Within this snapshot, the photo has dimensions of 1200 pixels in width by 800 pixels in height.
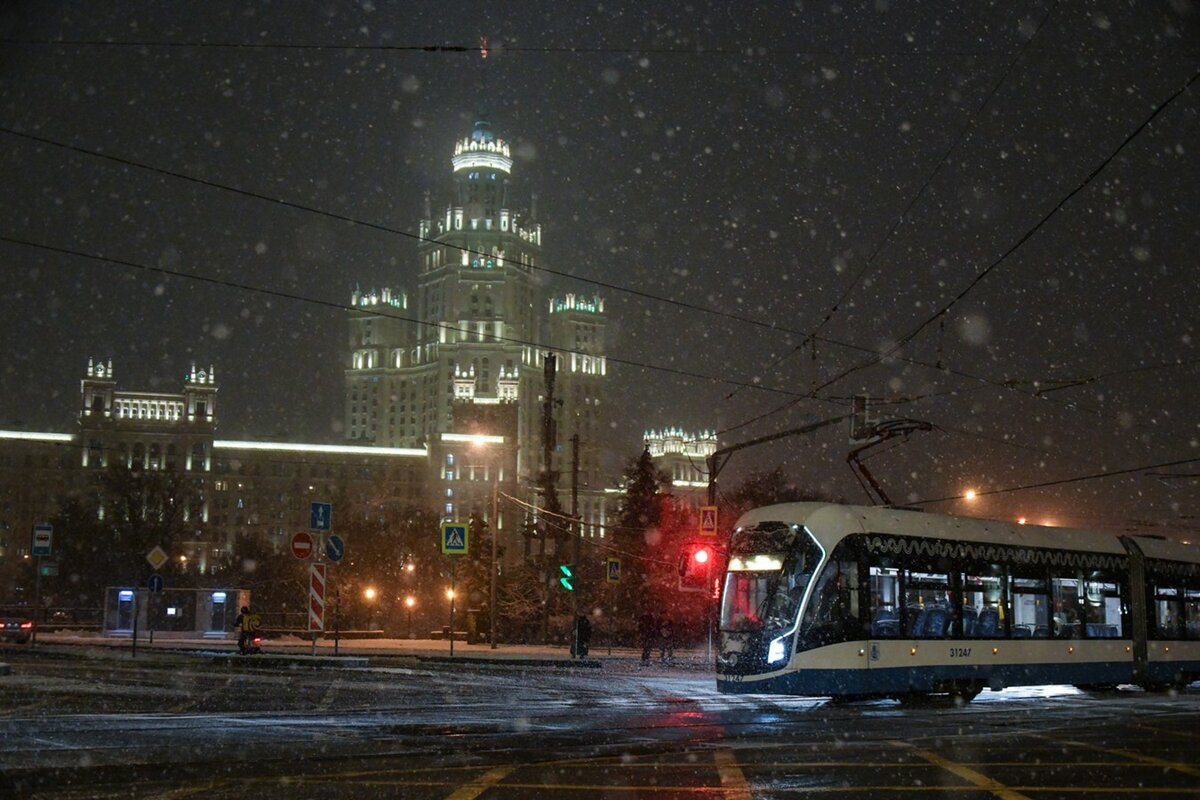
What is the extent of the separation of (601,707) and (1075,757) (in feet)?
28.0

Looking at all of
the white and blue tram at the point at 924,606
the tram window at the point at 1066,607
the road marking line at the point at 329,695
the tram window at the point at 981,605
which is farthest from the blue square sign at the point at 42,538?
the tram window at the point at 1066,607

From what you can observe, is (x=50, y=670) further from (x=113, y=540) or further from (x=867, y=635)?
(x=113, y=540)

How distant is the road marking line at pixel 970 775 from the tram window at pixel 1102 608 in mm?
13483

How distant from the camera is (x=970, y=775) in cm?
1220

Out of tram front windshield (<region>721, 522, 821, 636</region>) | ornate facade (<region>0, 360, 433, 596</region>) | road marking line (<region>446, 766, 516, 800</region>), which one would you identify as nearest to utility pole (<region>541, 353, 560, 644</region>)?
tram front windshield (<region>721, 522, 821, 636</region>)

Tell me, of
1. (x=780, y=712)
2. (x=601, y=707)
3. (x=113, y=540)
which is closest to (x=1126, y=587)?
(x=780, y=712)

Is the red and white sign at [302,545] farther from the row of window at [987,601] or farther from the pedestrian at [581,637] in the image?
the pedestrian at [581,637]

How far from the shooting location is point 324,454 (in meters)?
166

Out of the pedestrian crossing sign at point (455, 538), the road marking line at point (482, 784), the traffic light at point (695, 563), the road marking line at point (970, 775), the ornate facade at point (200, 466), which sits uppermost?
the ornate facade at point (200, 466)

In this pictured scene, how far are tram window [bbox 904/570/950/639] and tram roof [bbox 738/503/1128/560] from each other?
0.82 metres

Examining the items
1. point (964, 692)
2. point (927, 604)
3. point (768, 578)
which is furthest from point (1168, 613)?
point (768, 578)

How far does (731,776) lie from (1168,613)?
68.0 feet

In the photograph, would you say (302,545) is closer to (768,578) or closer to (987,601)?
(768,578)

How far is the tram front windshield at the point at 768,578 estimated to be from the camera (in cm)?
2180
